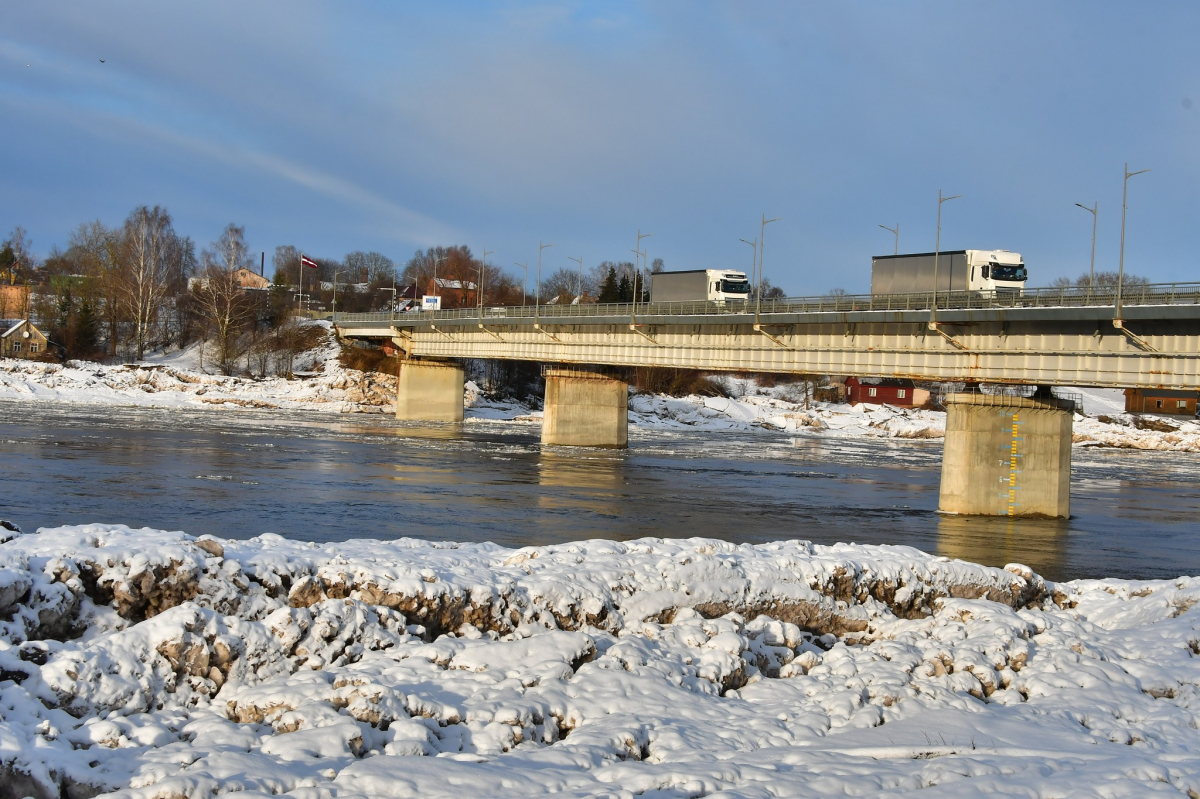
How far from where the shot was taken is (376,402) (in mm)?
94188

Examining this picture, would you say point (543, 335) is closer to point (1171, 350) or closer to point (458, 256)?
point (1171, 350)

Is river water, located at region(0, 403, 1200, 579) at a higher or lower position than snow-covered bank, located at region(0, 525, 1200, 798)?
lower

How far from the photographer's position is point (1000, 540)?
98.9ft

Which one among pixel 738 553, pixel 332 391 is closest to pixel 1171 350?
pixel 738 553

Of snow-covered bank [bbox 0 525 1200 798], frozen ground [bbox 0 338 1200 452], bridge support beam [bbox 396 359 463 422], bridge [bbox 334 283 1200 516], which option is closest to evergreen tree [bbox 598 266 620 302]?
frozen ground [bbox 0 338 1200 452]

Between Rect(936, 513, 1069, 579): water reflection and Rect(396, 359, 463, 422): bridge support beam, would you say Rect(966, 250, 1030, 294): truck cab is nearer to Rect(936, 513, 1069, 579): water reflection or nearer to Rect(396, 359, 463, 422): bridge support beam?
Rect(936, 513, 1069, 579): water reflection

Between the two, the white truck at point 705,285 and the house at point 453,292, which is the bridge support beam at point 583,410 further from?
the house at point 453,292

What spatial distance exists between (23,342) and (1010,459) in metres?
Answer: 97.9

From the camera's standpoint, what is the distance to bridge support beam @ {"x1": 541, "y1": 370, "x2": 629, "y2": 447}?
218ft

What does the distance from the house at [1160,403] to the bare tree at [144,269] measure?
10165cm

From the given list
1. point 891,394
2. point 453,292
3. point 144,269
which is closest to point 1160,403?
point 891,394

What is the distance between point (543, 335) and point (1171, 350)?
41766 mm

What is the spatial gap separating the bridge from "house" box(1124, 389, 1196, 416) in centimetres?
7091

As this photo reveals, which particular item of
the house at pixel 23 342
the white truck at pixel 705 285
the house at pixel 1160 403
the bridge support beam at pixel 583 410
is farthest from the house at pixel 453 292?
the house at pixel 1160 403
